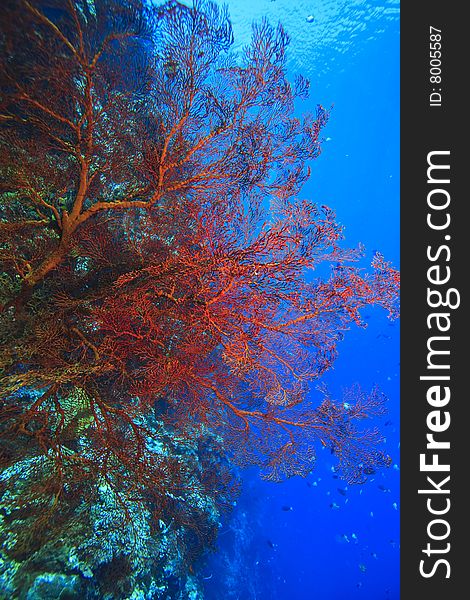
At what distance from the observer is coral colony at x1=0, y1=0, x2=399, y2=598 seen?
3.26 m

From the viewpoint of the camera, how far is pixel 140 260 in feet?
12.7

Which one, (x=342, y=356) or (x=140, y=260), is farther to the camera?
(x=342, y=356)

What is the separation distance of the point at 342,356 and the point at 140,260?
161ft

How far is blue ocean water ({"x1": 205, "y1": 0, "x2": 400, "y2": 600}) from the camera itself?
1841 centimetres

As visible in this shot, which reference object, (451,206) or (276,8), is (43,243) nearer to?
(451,206)

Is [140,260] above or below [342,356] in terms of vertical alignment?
below

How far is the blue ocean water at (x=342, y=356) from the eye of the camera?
60.4 feet

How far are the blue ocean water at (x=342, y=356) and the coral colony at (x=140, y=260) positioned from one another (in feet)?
35.2

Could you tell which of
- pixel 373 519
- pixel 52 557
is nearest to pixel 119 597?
pixel 52 557

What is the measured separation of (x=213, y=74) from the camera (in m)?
4.02

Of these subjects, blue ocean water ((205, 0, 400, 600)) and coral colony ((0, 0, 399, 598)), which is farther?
blue ocean water ((205, 0, 400, 600))

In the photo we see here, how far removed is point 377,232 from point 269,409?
56473 mm

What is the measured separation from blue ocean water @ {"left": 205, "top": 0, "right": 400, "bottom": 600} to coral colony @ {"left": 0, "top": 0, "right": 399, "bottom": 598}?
1073 cm

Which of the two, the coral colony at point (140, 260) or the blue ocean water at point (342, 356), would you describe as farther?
the blue ocean water at point (342, 356)
